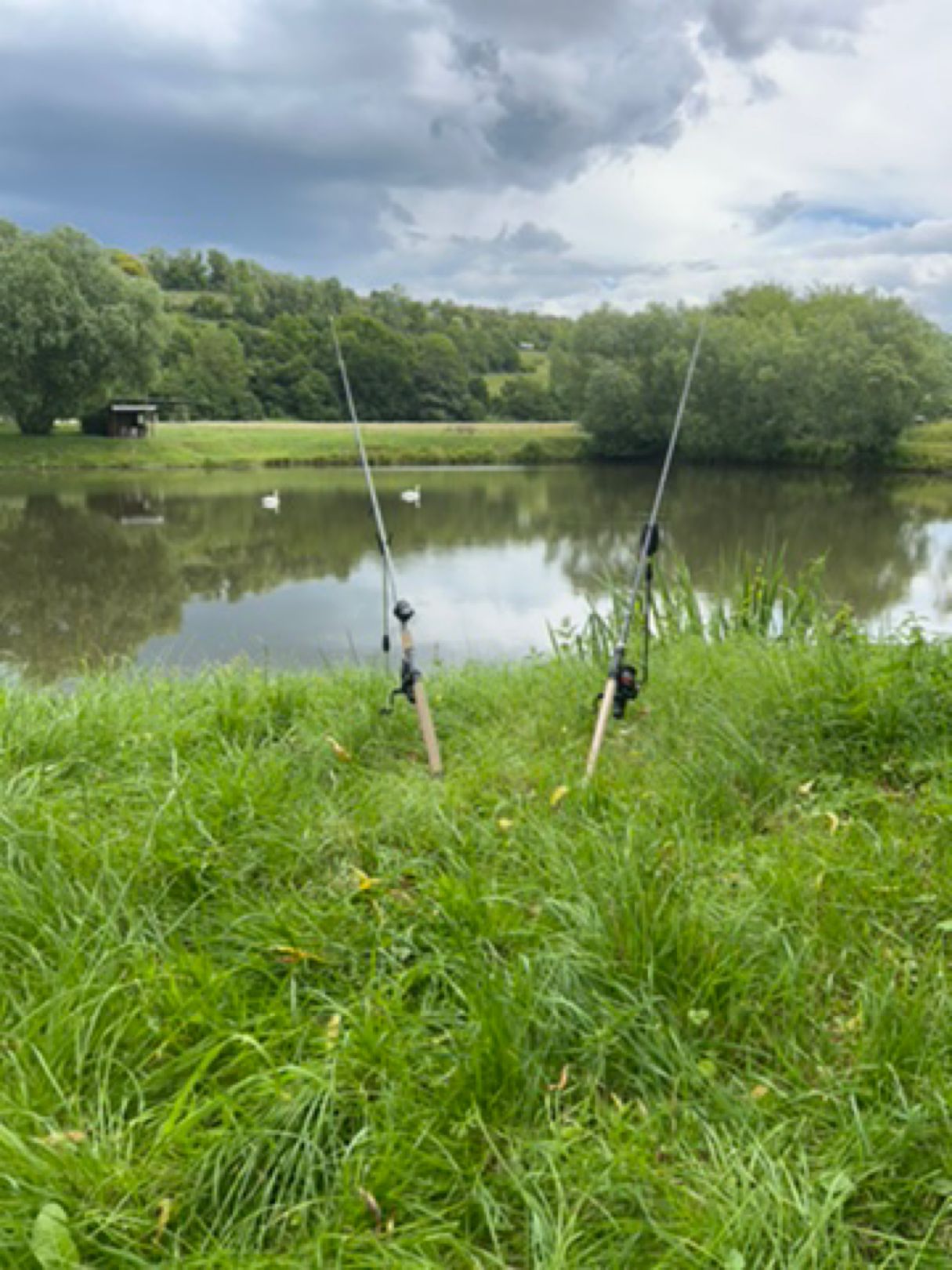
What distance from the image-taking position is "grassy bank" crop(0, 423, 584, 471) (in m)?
38.8

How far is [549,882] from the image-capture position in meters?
2.50

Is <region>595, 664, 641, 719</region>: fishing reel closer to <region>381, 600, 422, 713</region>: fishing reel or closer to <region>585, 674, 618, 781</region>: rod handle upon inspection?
<region>585, 674, 618, 781</region>: rod handle

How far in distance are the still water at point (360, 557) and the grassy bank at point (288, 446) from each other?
4870mm

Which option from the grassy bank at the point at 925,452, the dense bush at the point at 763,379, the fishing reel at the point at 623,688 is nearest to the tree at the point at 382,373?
the dense bush at the point at 763,379

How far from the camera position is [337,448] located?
4453 centimetres

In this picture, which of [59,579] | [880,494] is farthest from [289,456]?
[59,579]

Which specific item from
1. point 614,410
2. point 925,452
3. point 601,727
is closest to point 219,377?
point 614,410

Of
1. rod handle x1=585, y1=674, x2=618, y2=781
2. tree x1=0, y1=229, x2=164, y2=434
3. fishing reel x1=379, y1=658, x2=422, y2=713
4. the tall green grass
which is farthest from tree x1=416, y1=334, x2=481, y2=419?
rod handle x1=585, y1=674, x2=618, y2=781

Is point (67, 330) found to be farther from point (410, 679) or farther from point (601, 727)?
point (601, 727)

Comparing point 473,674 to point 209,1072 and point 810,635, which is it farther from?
point 209,1072

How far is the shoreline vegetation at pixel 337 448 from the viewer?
1532 inches

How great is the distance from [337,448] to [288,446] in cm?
248

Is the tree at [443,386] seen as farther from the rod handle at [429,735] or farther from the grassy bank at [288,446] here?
the rod handle at [429,735]

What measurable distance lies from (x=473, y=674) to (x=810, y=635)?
198 cm
